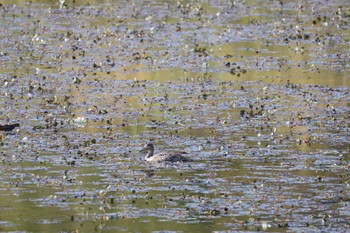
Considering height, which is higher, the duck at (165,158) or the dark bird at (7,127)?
the dark bird at (7,127)

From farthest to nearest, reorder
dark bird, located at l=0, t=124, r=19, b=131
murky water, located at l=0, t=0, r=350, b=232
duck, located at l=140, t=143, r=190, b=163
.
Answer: dark bird, located at l=0, t=124, r=19, b=131
duck, located at l=140, t=143, r=190, b=163
murky water, located at l=0, t=0, r=350, b=232

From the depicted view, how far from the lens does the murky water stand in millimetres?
16547

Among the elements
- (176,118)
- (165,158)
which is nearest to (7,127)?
(176,118)

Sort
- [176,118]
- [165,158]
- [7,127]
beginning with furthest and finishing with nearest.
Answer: [176,118] → [7,127] → [165,158]

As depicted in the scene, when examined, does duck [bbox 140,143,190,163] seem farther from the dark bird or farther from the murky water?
the dark bird

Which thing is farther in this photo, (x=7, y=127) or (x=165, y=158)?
(x=7, y=127)

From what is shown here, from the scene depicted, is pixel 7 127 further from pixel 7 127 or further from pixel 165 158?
pixel 165 158

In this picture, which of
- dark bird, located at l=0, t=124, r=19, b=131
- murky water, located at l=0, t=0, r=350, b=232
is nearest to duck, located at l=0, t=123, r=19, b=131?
dark bird, located at l=0, t=124, r=19, b=131

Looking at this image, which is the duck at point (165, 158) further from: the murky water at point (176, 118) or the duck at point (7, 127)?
the duck at point (7, 127)

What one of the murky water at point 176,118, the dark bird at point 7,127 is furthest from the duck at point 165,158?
the dark bird at point 7,127

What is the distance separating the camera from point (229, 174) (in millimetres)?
18859

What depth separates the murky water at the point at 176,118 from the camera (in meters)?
16.5

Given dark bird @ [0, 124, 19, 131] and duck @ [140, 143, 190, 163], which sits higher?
dark bird @ [0, 124, 19, 131]

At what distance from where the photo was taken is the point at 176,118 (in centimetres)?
2373
